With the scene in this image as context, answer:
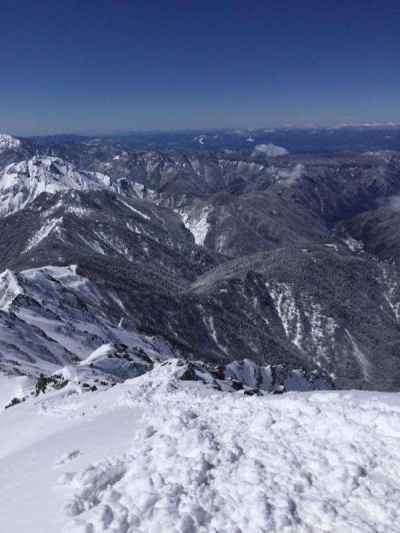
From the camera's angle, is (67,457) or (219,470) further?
(67,457)

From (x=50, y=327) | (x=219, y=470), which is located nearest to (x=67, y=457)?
(x=219, y=470)

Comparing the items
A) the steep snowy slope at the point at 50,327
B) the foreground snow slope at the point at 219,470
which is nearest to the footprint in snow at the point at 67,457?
the foreground snow slope at the point at 219,470

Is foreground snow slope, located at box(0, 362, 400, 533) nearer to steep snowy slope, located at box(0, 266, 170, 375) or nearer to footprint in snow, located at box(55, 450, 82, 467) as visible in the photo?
footprint in snow, located at box(55, 450, 82, 467)

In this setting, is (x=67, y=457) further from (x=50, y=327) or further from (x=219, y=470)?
(x=50, y=327)

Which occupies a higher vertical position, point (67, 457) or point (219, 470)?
point (219, 470)

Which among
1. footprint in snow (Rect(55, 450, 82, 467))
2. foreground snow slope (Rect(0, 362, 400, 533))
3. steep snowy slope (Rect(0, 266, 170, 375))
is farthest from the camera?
steep snowy slope (Rect(0, 266, 170, 375))

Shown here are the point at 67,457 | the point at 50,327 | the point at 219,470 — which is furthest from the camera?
the point at 50,327

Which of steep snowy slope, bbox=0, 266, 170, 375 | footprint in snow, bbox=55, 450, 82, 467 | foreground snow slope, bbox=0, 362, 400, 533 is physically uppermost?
foreground snow slope, bbox=0, 362, 400, 533

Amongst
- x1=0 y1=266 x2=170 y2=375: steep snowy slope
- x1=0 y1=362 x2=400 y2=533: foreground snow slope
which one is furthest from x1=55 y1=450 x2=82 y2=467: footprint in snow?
x1=0 y1=266 x2=170 y2=375: steep snowy slope

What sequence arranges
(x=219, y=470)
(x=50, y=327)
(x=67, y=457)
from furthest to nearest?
(x=50, y=327) → (x=67, y=457) → (x=219, y=470)
